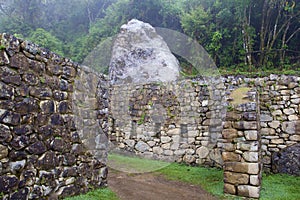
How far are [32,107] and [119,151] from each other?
18.7 ft

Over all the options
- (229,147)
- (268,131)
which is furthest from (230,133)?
(268,131)

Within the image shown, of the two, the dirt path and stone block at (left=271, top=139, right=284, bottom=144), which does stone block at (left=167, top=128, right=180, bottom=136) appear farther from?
stone block at (left=271, top=139, right=284, bottom=144)

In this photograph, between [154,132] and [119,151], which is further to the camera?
[119,151]

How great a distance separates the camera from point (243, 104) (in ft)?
14.8

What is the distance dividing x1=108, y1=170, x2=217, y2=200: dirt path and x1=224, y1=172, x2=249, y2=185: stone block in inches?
17.4

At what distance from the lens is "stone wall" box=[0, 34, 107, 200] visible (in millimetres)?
2770

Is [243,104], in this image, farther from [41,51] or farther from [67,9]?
[67,9]

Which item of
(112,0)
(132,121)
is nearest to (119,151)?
(132,121)

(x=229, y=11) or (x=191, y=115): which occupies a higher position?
(x=229, y=11)

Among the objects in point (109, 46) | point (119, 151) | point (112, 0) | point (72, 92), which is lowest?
point (119, 151)

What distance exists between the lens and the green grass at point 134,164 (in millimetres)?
6534

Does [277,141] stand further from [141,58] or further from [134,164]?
[141,58]

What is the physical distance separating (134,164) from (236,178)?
133 inches

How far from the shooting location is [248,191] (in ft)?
13.8
